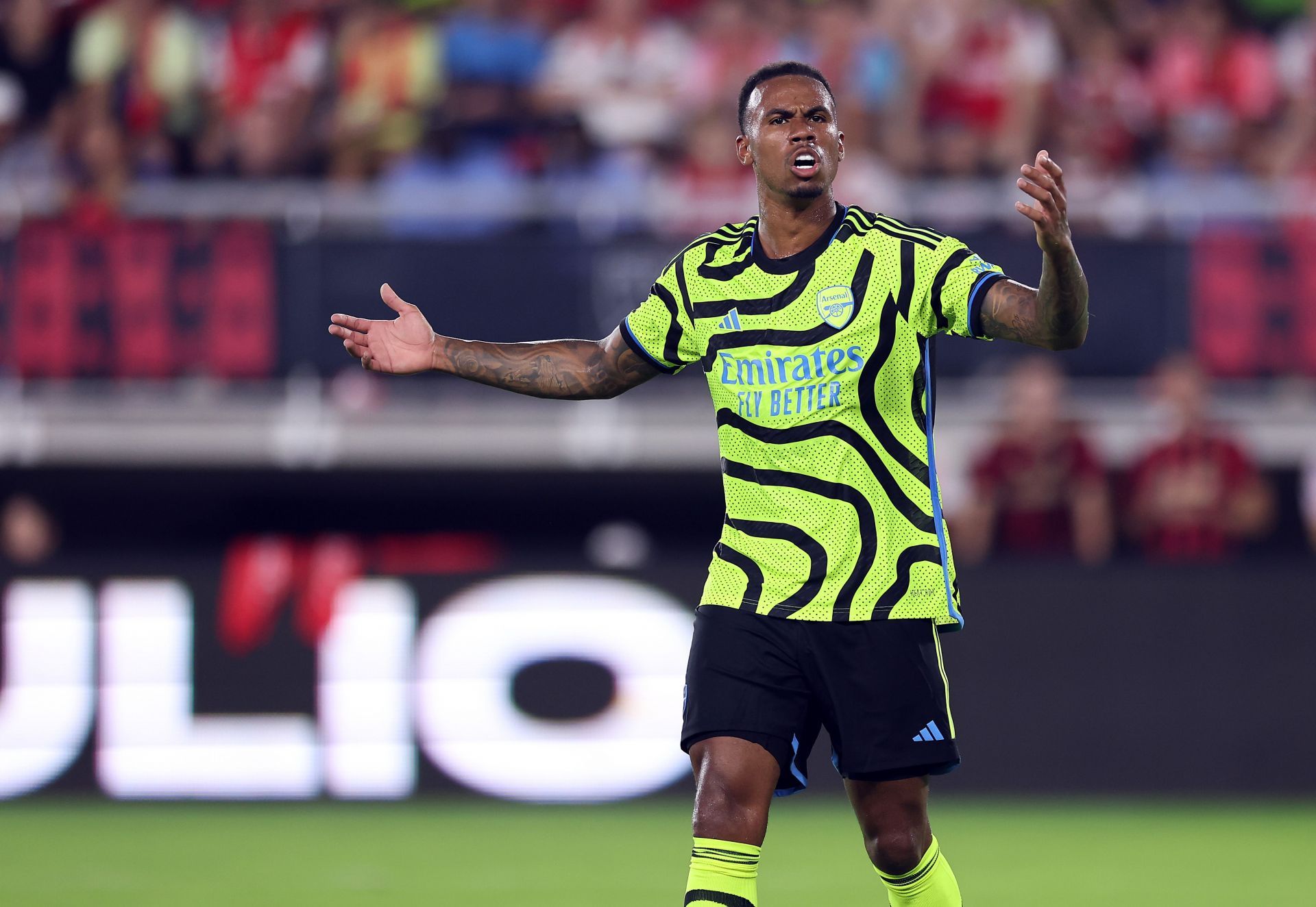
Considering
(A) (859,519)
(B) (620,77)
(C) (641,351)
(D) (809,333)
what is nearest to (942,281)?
(D) (809,333)

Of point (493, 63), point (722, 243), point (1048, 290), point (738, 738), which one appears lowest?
point (738, 738)

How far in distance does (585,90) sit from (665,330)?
→ 807 centimetres

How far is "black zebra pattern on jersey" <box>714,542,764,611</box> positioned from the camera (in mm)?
4727

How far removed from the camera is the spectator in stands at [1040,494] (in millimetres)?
10242

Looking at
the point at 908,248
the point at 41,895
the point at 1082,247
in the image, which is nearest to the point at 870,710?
the point at 908,248

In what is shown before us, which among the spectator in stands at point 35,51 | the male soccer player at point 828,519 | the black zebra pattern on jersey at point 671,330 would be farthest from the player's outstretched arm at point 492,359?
the spectator in stands at point 35,51

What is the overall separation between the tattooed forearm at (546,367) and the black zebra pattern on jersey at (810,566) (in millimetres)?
627

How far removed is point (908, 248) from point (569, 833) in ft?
15.5

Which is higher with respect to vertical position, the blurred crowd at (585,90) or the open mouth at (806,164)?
the blurred crowd at (585,90)

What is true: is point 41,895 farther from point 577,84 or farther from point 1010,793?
point 577,84

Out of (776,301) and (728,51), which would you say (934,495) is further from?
(728,51)

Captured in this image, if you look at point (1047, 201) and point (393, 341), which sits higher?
point (1047, 201)

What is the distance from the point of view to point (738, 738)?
4.64 metres

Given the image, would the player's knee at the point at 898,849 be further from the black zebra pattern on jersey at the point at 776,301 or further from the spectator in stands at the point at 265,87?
the spectator in stands at the point at 265,87
